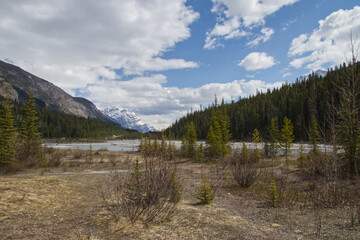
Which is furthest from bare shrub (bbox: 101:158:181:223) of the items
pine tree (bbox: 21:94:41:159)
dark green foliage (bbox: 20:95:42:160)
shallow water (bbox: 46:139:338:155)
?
pine tree (bbox: 21:94:41:159)

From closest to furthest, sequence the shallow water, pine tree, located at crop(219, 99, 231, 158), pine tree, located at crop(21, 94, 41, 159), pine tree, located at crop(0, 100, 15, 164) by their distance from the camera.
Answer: pine tree, located at crop(0, 100, 15, 164) → the shallow water → pine tree, located at crop(21, 94, 41, 159) → pine tree, located at crop(219, 99, 231, 158)

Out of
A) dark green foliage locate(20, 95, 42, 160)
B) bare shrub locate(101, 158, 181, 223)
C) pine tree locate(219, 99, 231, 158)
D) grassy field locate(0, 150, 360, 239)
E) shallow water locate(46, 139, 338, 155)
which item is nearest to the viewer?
grassy field locate(0, 150, 360, 239)

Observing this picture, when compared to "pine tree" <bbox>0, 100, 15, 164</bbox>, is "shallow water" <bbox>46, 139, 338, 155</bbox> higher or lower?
lower

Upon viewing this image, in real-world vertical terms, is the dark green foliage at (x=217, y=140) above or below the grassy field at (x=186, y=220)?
above

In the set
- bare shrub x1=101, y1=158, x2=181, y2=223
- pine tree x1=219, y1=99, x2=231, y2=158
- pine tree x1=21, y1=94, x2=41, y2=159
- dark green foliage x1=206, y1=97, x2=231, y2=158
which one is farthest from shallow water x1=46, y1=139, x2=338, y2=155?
pine tree x1=21, y1=94, x2=41, y2=159

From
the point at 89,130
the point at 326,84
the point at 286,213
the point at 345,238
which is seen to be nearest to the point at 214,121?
the point at 286,213

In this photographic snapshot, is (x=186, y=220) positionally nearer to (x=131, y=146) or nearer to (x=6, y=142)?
(x=6, y=142)

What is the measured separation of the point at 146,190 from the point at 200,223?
5.82 feet

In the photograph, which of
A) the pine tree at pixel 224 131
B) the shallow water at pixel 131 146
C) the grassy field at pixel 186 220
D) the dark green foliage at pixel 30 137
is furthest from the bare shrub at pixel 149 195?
the pine tree at pixel 224 131

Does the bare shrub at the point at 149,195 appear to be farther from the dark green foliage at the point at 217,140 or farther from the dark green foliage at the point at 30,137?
the dark green foliage at the point at 30,137

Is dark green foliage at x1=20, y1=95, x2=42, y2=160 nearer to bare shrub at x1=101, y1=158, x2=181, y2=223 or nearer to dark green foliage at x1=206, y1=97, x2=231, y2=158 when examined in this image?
bare shrub at x1=101, y1=158, x2=181, y2=223

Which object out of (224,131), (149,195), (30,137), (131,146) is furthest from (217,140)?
(131,146)

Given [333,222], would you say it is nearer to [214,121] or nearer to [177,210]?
[177,210]

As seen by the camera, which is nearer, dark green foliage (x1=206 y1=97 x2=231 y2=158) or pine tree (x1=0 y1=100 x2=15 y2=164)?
pine tree (x1=0 y1=100 x2=15 y2=164)
